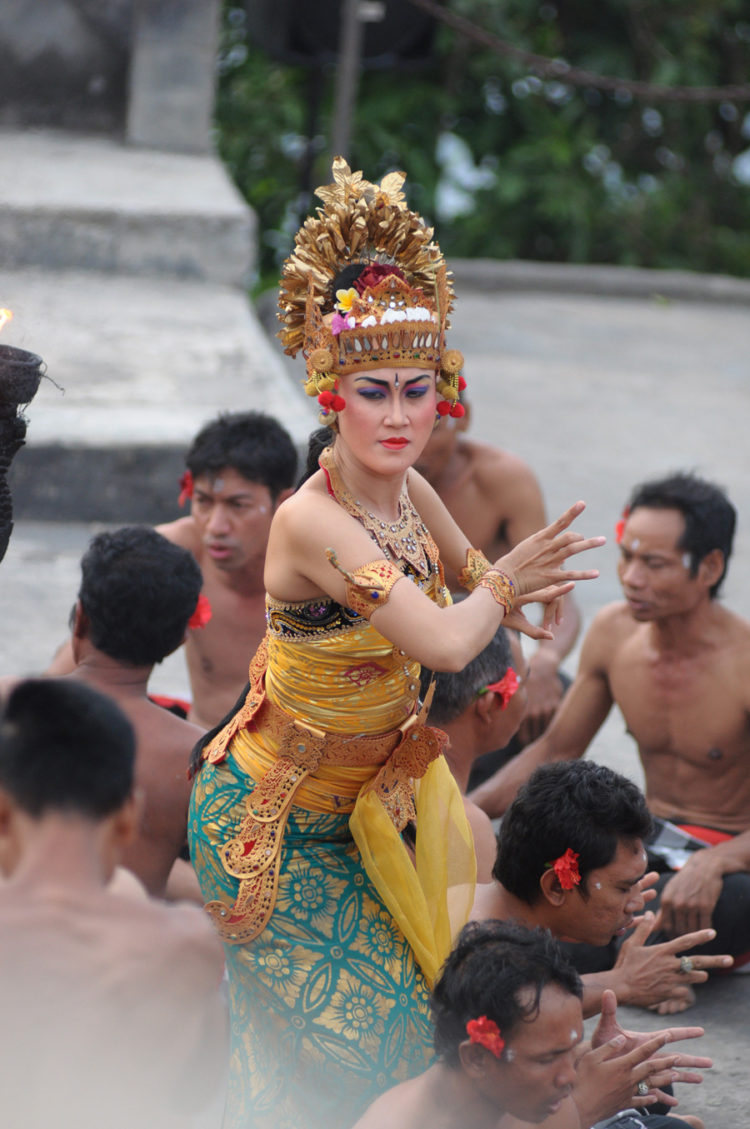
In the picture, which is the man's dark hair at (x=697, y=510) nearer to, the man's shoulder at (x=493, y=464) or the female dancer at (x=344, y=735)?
the man's shoulder at (x=493, y=464)

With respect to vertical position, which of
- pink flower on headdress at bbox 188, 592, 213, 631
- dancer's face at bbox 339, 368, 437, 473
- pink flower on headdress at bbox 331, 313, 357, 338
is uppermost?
pink flower on headdress at bbox 331, 313, 357, 338

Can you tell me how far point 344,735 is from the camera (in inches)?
106

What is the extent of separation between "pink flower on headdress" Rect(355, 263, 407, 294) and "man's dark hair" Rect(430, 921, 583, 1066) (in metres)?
1.15

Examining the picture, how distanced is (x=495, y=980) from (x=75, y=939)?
3.50 feet

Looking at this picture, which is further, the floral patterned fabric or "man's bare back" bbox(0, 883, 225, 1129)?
the floral patterned fabric

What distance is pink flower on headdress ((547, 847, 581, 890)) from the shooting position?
2.93 m

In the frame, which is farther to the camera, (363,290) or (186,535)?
(186,535)

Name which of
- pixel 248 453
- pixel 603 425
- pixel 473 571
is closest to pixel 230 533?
pixel 248 453

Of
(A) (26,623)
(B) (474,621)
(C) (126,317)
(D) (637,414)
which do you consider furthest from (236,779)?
(D) (637,414)

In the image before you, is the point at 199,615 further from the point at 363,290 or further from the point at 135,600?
the point at 363,290

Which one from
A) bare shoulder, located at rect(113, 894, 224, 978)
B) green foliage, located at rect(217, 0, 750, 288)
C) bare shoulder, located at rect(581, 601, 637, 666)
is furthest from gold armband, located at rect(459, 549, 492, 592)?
green foliage, located at rect(217, 0, 750, 288)

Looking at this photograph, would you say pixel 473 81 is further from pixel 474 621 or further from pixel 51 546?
pixel 474 621

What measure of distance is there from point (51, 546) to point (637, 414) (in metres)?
4.16

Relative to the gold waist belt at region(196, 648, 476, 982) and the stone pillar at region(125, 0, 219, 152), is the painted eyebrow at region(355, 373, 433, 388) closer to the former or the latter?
the gold waist belt at region(196, 648, 476, 982)
